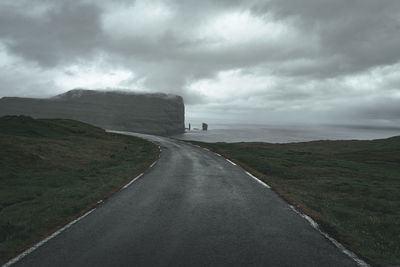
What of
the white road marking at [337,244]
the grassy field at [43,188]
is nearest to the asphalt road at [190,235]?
the white road marking at [337,244]

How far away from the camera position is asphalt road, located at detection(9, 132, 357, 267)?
17.9ft

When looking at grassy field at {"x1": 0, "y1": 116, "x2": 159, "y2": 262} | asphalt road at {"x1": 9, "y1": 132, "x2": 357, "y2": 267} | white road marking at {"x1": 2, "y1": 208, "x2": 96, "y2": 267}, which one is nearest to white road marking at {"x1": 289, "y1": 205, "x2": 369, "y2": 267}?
asphalt road at {"x1": 9, "y1": 132, "x2": 357, "y2": 267}

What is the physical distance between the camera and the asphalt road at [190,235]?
215 inches

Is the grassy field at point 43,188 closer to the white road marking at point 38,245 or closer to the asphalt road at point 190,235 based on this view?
the white road marking at point 38,245

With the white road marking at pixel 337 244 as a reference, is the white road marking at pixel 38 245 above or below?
below

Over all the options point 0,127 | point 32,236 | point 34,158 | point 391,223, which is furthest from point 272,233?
point 0,127

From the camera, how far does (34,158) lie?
1969 cm

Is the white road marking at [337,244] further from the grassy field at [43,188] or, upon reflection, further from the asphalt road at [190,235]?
the grassy field at [43,188]

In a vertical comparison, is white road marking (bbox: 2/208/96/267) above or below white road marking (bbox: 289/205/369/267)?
below

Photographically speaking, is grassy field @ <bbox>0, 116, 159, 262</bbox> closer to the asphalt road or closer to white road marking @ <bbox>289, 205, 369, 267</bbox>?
the asphalt road

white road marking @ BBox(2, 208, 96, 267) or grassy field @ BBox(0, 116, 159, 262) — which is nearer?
white road marking @ BBox(2, 208, 96, 267)

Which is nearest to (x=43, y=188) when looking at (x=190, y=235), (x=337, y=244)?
(x=190, y=235)

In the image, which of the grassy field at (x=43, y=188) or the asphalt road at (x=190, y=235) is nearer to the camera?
the asphalt road at (x=190, y=235)

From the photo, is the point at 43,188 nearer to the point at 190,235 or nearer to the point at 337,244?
the point at 190,235
